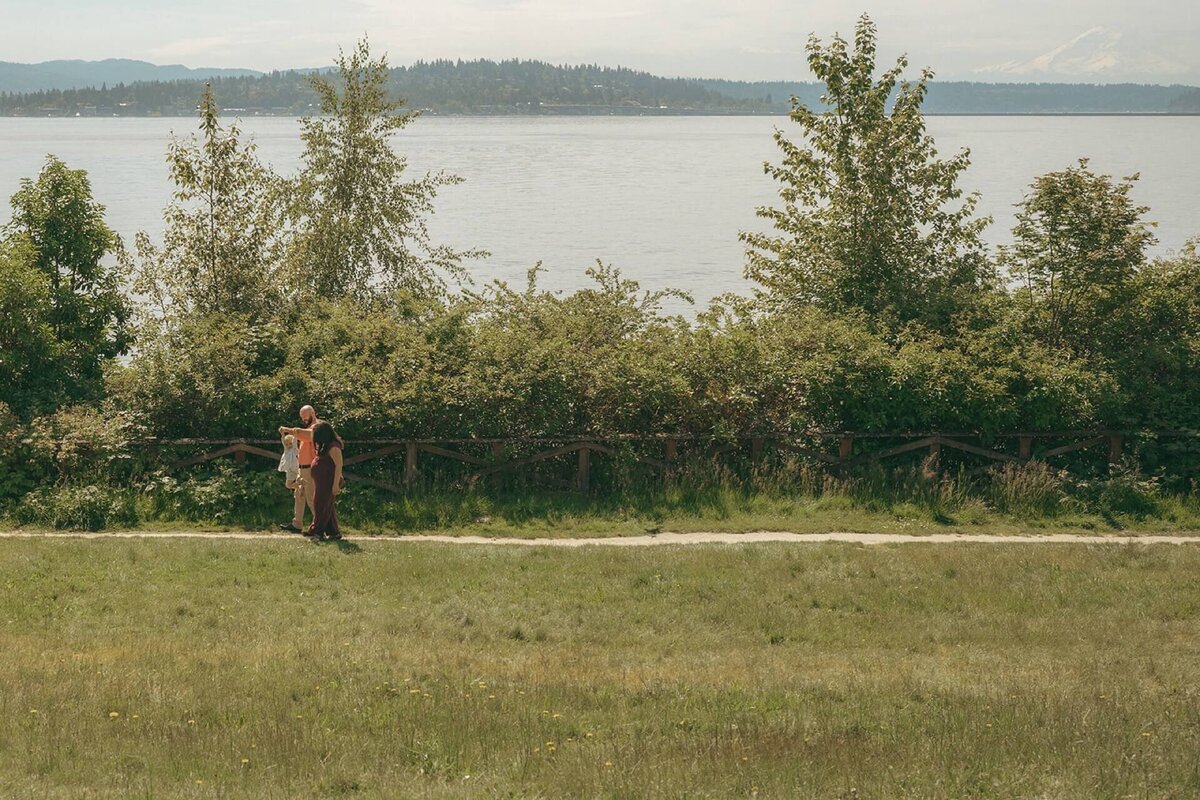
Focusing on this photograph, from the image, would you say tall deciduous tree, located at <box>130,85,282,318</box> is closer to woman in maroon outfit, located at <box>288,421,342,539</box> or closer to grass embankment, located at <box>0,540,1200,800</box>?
woman in maroon outfit, located at <box>288,421,342,539</box>

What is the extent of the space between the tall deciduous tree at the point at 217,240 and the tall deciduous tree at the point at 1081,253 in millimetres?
14139

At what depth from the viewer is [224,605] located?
47.0ft

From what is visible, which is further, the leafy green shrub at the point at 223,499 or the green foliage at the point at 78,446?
the green foliage at the point at 78,446

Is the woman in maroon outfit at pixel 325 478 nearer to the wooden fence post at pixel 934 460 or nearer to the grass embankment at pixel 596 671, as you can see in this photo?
the grass embankment at pixel 596 671

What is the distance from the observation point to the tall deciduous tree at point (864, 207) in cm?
2467

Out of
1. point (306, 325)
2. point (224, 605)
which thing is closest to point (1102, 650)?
point (224, 605)

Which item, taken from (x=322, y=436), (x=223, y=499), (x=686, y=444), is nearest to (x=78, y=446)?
(x=223, y=499)

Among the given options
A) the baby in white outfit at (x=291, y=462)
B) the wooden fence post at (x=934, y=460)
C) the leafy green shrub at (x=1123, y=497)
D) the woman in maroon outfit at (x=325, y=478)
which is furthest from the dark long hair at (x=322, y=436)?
the leafy green shrub at (x=1123, y=497)

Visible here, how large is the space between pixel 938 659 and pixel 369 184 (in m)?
20.1

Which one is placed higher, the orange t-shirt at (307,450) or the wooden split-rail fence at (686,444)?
the orange t-shirt at (307,450)

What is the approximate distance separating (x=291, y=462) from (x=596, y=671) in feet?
24.9

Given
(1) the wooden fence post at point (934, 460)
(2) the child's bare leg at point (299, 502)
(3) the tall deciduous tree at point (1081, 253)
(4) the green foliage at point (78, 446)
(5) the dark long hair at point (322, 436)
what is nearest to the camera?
(5) the dark long hair at point (322, 436)

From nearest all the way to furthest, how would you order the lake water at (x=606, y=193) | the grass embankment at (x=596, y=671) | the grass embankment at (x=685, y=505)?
the grass embankment at (x=596, y=671) < the grass embankment at (x=685, y=505) < the lake water at (x=606, y=193)

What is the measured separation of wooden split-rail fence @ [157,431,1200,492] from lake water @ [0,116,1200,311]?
93.6ft
